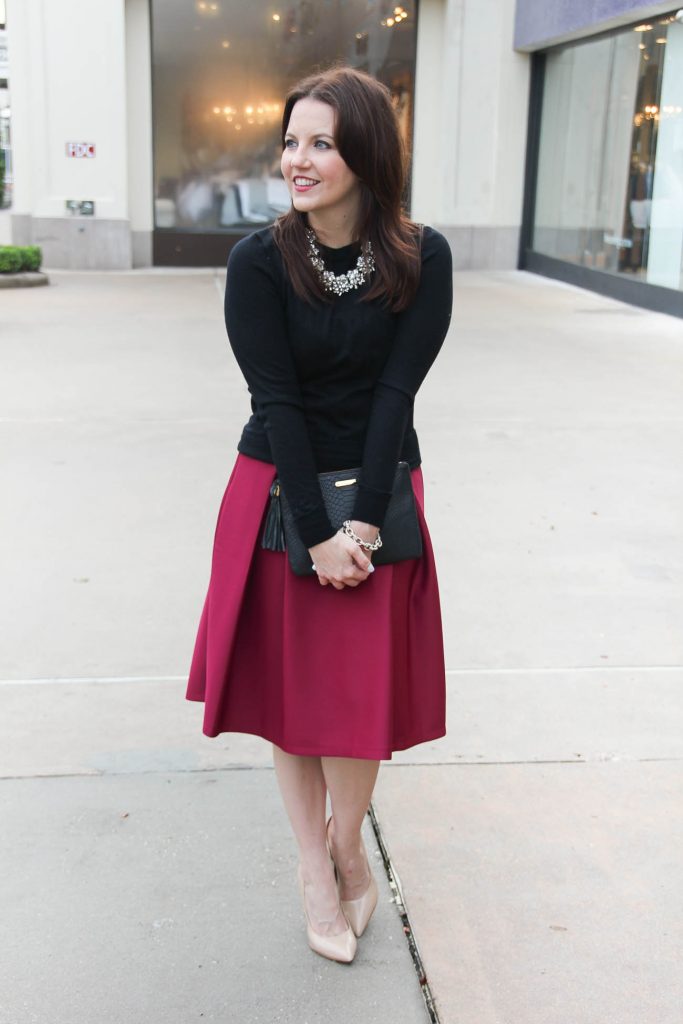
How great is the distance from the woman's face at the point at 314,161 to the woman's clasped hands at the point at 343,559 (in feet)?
2.09

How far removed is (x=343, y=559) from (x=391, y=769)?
1203 mm

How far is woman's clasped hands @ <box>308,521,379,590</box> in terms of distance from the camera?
2.26 m

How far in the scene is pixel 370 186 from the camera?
2277 mm

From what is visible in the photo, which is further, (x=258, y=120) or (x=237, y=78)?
(x=258, y=120)

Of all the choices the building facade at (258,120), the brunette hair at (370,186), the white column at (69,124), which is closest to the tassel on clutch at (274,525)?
the brunette hair at (370,186)

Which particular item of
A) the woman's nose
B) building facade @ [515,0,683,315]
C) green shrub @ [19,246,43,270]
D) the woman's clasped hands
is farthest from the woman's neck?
green shrub @ [19,246,43,270]

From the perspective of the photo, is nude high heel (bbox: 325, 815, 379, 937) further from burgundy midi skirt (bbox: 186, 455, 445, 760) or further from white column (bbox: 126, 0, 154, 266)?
white column (bbox: 126, 0, 154, 266)

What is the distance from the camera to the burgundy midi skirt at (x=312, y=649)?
7.71 feet

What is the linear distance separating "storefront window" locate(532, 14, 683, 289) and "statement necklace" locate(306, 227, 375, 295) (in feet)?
Result: 39.5

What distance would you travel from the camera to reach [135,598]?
14.9ft

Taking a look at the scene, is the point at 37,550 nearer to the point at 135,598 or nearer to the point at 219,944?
the point at 135,598

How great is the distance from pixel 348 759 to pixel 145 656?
1713 millimetres

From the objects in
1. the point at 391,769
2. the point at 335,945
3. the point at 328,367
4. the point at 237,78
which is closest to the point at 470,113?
the point at 237,78

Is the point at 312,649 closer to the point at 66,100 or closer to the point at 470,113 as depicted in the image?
the point at 66,100
